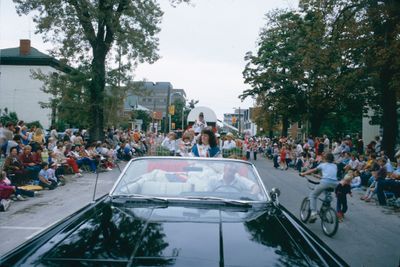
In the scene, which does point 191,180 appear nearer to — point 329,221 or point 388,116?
point 329,221

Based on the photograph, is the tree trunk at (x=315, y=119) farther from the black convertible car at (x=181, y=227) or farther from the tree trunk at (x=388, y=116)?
the black convertible car at (x=181, y=227)

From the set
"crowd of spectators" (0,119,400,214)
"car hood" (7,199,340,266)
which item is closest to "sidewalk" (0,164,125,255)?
"crowd of spectators" (0,119,400,214)

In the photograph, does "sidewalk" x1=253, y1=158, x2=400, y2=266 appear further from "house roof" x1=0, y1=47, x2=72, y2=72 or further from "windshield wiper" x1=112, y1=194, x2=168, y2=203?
"house roof" x1=0, y1=47, x2=72, y2=72

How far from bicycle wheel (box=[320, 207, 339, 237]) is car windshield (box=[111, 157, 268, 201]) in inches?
169

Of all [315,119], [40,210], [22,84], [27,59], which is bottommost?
[40,210]

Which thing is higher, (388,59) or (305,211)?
(388,59)

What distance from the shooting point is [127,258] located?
8.44 ft

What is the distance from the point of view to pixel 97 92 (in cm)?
2636

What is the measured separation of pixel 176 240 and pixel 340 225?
7.64 metres

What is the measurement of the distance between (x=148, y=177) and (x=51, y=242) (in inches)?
66.5

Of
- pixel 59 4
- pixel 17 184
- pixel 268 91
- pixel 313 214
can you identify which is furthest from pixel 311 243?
pixel 268 91

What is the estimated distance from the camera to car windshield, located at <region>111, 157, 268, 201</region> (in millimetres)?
4258

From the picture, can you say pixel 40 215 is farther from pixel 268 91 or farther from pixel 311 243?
pixel 268 91

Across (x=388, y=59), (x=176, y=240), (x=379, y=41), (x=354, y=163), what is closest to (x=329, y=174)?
(x=176, y=240)
